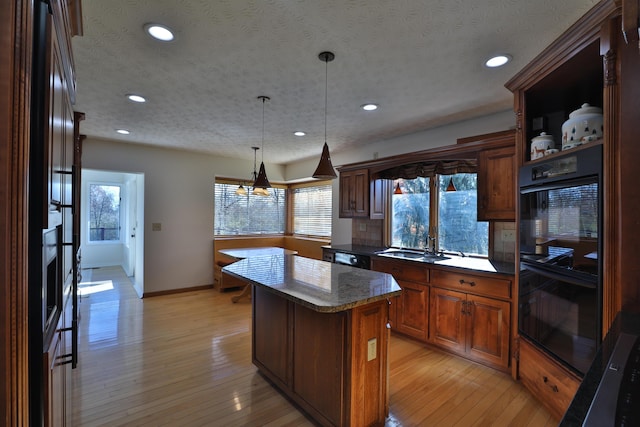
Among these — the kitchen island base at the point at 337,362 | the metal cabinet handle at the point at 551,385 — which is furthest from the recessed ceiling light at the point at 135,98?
the metal cabinet handle at the point at 551,385

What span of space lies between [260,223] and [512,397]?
5206 millimetres

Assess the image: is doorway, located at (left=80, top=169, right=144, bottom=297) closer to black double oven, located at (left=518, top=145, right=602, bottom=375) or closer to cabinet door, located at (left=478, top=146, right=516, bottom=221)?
cabinet door, located at (left=478, top=146, right=516, bottom=221)

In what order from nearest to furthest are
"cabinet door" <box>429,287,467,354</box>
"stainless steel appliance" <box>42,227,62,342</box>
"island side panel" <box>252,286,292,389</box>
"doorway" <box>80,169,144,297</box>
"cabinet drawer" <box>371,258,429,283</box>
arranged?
"stainless steel appliance" <box>42,227,62,342</box>, "island side panel" <box>252,286,292,389</box>, "cabinet door" <box>429,287,467,354</box>, "cabinet drawer" <box>371,258,429,283</box>, "doorway" <box>80,169,144,297</box>

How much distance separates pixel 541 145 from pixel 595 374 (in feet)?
5.97

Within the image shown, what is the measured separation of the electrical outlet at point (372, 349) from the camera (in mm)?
1887

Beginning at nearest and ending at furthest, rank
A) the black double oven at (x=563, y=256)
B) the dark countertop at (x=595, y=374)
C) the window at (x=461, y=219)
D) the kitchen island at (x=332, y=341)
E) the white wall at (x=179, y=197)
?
the dark countertop at (x=595, y=374) < the black double oven at (x=563, y=256) < the kitchen island at (x=332, y=341) < the window at (x=461, y=219) < the white wall at (x=179, y=197)

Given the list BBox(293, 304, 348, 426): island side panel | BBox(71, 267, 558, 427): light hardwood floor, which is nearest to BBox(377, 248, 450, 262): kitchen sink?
BBox(71, 267, 558, 427): light hardwood floor

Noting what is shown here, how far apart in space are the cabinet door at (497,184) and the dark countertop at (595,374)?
64.2 inches

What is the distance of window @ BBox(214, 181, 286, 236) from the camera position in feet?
19.9

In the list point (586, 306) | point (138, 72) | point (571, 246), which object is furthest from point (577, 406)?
point (138, 72)

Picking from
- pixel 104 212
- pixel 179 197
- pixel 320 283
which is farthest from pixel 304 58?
pixel 104 212

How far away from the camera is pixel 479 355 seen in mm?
2781

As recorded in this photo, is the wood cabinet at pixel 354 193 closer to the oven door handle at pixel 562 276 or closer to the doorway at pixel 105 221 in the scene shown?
the oven door handle at pixel 562 276

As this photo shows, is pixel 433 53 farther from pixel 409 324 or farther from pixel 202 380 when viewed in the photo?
pixel 202 380
